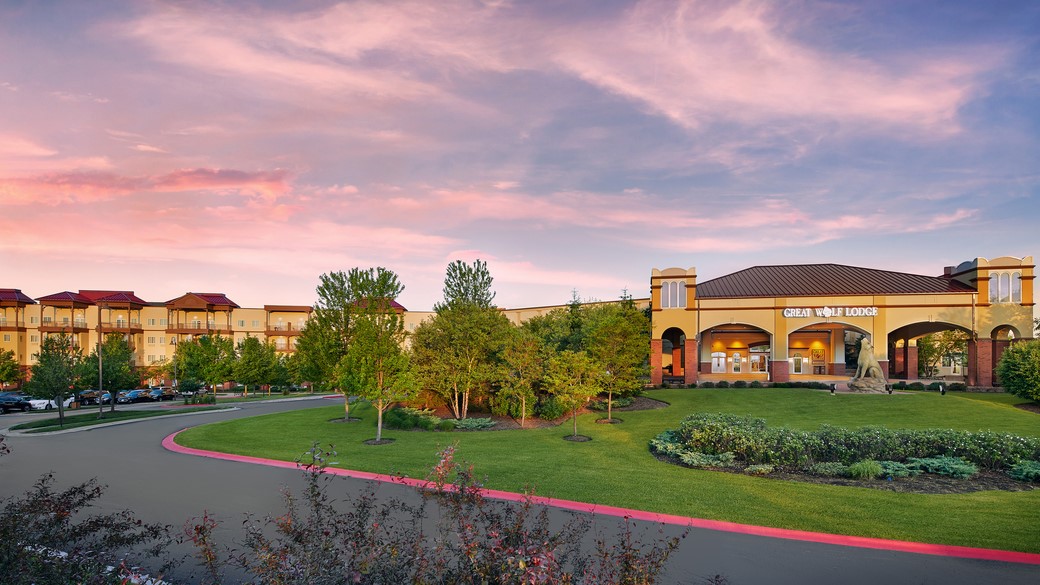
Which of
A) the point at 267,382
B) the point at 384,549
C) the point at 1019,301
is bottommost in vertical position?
the point at 267,382

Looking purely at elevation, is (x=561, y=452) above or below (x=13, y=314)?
below

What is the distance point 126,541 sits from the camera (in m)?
7.30

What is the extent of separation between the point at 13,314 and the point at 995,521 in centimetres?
8268

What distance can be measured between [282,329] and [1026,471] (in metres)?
69.6

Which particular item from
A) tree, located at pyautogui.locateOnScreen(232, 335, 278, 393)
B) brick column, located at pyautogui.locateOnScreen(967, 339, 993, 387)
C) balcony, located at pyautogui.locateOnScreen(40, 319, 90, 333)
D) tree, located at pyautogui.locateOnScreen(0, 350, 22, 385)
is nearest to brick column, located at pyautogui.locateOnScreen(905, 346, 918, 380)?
brick column, located at pyautogui.locateOnScreen(967, 339, 993, 387)

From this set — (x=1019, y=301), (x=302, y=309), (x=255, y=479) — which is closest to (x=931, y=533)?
(x=255, y=479)

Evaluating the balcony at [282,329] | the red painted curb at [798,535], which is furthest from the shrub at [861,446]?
the balcony at [282,329]

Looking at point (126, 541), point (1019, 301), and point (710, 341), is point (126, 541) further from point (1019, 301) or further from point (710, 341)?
point (1019, 301)

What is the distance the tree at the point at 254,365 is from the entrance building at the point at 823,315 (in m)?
35.6

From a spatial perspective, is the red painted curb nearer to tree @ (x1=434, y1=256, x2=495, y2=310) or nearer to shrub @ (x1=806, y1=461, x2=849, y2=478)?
shrub @ (x1=806, y1=461, x2=849, y2=478)

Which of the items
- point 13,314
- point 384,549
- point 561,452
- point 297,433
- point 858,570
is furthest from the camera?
point 13,314

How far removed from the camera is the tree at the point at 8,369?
51.4 meters

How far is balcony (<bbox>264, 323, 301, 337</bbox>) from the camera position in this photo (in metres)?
66.4

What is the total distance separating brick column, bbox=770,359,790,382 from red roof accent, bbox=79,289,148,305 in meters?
68.1
